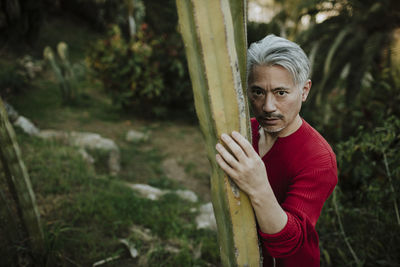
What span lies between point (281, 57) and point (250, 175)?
0.43m

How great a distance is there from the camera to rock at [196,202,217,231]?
270 cm

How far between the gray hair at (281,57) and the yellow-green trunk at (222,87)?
0.50ft

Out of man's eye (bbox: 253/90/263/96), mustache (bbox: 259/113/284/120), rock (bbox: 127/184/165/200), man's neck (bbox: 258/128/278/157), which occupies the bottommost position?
rock (bbox: 127/184/165/200)

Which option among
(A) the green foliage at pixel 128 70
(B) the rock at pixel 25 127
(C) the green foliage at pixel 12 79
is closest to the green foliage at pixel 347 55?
(A) the green foliage at pixel 128 70

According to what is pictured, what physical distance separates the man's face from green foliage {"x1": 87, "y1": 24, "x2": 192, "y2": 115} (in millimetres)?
5052

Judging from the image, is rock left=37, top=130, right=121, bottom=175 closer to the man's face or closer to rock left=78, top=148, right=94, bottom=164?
rock left=78, top=148, right=94, bottom=164

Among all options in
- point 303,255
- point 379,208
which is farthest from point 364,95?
point 303,255

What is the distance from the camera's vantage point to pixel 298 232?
2.92 ft

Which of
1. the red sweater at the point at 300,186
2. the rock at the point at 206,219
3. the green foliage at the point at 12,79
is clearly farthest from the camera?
the green foliage at the point at 12,79

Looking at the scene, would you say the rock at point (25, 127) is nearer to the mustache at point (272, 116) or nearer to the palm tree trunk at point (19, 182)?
the palm tree trunk at point (19, 182)

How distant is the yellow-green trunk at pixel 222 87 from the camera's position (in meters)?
0.79

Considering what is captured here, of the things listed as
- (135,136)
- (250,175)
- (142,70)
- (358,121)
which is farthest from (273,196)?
(142,70)

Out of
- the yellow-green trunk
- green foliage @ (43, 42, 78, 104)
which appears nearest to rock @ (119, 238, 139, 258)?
the yellow-green trunk

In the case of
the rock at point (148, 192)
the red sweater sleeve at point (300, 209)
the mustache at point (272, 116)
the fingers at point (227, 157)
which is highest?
the mustache at point (272, 116)
